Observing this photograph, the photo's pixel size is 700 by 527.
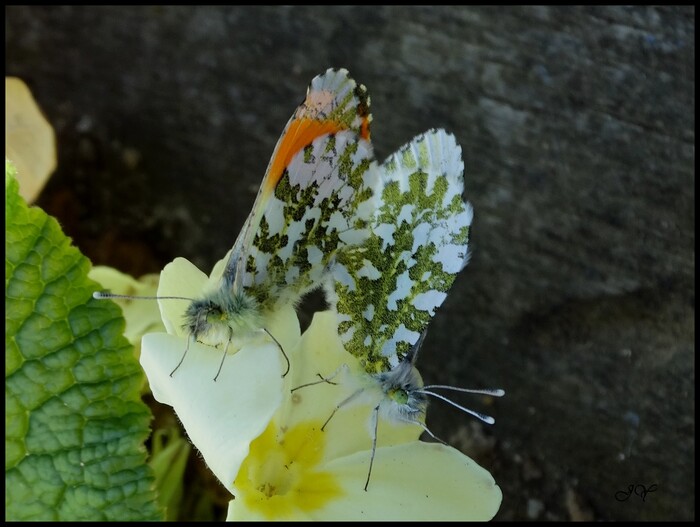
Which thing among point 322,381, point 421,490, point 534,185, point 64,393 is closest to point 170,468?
point 64,393

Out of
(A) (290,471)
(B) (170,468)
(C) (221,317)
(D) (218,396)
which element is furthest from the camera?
(B) (170,468)

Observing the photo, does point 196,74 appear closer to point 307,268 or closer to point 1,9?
point 1,9

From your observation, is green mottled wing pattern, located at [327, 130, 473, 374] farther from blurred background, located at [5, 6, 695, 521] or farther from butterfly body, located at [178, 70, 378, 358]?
blurred background, located at [5, 6, 695, 521]

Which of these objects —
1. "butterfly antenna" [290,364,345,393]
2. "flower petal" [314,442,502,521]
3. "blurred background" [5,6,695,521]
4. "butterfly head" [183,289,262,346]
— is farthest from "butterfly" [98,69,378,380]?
"blurred background" [5,6,695,521]

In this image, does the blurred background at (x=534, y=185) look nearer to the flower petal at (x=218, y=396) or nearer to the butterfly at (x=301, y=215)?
the butterfly at (x=301, y=215)

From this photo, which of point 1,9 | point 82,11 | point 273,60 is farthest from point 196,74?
point 1,9

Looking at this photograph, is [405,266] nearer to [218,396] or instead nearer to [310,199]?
[310,199]

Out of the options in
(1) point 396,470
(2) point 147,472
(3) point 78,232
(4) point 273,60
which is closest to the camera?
(1) point 396,470

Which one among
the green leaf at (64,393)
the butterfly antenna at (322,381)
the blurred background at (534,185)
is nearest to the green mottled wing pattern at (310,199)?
the butterfly antenna at (322,381)
